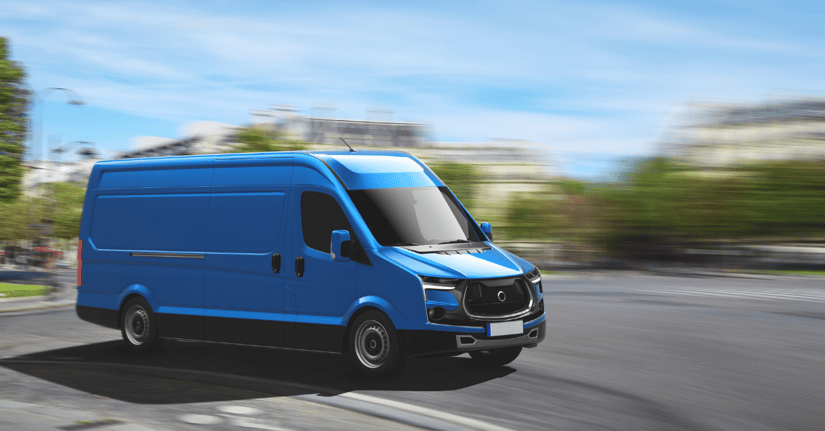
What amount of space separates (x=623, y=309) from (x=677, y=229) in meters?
15.8

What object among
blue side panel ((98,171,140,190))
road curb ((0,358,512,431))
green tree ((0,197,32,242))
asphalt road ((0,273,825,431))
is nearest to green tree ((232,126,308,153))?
green tree ((0,197,32,242))

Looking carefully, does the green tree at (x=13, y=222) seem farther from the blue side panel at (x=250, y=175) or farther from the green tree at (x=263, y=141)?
the blue side panel at (x=250, y=175)

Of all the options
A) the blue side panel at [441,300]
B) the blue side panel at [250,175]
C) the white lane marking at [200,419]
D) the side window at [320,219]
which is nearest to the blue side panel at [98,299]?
the blue side panel at [250,175]

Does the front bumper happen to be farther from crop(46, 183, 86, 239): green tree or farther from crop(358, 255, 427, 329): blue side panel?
crop(46, 183, 86, 239): green tree

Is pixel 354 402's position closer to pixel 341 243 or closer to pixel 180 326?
pixel 341 243

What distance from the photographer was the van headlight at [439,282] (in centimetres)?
766

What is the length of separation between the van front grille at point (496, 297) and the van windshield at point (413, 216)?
79cm

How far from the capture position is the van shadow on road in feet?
25.5

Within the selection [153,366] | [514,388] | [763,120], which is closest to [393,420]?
[514,388]

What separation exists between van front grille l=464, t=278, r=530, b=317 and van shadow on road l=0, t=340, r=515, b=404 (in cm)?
71

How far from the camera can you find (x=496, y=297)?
7887 millimetres

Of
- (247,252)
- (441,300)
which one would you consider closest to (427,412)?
(441,300)

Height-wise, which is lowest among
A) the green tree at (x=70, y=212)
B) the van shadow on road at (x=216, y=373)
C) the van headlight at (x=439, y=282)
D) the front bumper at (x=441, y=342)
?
the green tree at (x=70, y=212)

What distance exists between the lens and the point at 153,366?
9234mm
